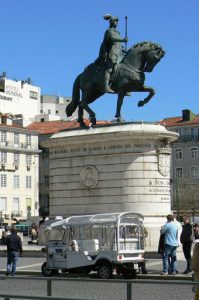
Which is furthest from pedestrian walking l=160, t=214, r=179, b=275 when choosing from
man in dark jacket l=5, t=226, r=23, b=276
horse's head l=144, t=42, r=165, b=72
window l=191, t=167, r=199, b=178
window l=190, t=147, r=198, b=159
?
window l=190, t=147, r=198, b=159

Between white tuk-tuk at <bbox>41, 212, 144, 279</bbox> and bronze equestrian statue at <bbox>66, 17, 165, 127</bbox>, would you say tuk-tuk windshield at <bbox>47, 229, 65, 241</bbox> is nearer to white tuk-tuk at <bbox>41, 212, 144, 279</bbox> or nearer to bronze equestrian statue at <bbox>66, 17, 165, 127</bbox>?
white tuk-tuk at <bbox>41, 212, 144, 279</bbox>

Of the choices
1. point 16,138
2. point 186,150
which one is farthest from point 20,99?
point 186,150

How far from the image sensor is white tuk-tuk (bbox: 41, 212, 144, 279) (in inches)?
719

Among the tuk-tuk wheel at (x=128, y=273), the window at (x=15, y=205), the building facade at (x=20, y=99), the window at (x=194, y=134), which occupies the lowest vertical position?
the tuk-tuk wheel at (x=128, y=273)

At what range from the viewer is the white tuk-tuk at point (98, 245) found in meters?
18.3

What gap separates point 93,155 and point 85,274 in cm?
939

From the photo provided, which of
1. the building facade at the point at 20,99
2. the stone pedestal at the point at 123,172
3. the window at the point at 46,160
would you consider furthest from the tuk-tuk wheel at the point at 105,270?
the building facade at the point at 20,99

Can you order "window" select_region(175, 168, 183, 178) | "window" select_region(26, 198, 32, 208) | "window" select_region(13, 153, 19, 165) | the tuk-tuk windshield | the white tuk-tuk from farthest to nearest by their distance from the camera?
1. "window" select_region(175, 168, 183, 178)
2. "window" select_region(26, 198, 32, 208)
3. "window" select_region(13, 153, 19, 165)
4. the tuk-tuk windshield
5. the white tuk-tuk

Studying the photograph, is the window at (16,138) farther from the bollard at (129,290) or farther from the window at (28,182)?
the bollard at (129,290)

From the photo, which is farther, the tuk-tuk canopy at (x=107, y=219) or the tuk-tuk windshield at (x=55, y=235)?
the tuk-tuk windshield at (x=55, y=235)

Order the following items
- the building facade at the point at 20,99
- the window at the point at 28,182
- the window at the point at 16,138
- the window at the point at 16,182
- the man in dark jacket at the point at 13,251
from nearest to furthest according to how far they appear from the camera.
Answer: the man in dark jacket at the point at 13,251
the window at the point at 16,182
the window at the point at 16,138
the window at the point at 28,182
the building facade at the point at 20,99

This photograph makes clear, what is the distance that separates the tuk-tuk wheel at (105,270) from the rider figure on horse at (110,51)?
1150cm

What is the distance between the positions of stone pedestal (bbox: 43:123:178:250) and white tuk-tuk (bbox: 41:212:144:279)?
718cm

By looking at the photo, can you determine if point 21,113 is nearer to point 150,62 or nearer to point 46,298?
point 150,62
